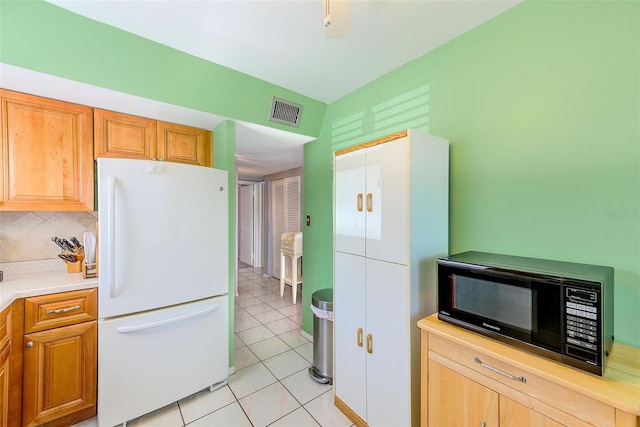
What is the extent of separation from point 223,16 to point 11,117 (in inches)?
59.8

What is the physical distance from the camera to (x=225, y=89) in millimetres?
1960

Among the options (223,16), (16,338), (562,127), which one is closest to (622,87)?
(562,127)

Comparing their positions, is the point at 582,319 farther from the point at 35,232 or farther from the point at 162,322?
the point at 35,232

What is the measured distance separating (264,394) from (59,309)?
1.48 metres

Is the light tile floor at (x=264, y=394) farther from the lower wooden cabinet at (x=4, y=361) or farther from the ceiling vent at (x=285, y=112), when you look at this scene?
the ceiling vent at (x=285, y=112)

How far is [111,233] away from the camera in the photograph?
59.7 inches

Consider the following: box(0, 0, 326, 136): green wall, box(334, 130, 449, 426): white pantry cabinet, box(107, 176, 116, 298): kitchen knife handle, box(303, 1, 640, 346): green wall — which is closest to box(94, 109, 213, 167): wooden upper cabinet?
box(0, 0, 326, 136): green wall

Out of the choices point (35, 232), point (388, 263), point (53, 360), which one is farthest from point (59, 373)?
point (388, 263)

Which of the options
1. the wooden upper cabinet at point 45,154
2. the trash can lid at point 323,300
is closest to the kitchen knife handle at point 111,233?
the wooden upper cabinet at point 45,154

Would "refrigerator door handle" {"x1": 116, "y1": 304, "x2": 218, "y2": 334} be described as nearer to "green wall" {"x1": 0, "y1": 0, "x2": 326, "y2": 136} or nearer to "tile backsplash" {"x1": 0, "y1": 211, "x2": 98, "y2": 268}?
"tile backsplash" {"x1": 0, "y1": 211, "x2": 98, "y2": 268}

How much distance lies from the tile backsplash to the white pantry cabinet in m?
2.20

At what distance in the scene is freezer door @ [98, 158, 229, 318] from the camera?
153 centimetres

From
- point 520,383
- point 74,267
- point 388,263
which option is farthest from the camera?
point 74,267

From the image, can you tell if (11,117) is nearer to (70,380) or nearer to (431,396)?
(70,380)
